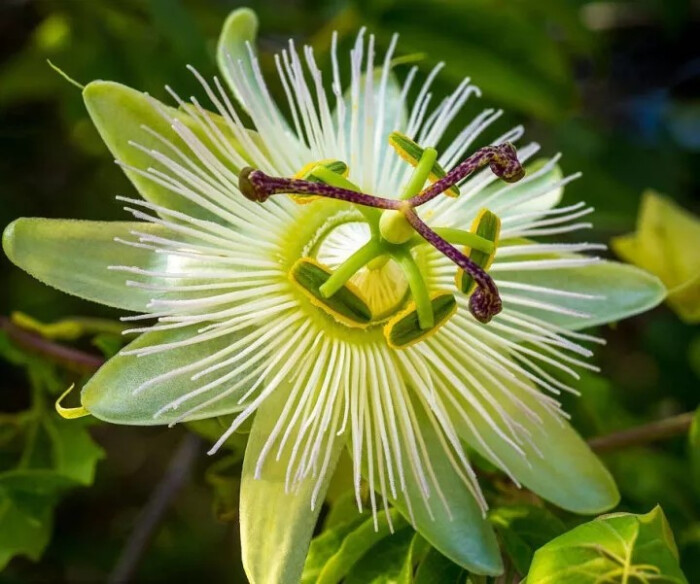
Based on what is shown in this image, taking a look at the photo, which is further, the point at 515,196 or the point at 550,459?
the point at 515,196

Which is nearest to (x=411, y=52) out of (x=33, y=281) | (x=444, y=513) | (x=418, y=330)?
(x=418, y=330)

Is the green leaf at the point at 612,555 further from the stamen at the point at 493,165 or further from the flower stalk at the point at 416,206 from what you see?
the stamen at the point at 493,165

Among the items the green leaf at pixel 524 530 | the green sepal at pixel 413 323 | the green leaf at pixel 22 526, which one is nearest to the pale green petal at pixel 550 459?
the green leaf at pixel 524 530

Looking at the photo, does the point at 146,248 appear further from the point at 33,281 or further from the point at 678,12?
the point at 678,12

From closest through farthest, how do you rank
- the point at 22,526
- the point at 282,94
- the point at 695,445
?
the point at 22,526, the point at 695,445, the point at 282,94

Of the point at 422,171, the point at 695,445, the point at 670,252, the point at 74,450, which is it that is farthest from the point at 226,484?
the point at 670,252

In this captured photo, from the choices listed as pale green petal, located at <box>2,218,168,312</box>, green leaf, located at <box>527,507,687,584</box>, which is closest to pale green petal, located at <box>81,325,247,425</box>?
pale green petal, located at <box>2,218,168,312</box>

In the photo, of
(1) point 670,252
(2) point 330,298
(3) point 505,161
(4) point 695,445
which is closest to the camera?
(3) point 505,161

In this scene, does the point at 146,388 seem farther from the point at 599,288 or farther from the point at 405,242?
the point at 599,288
